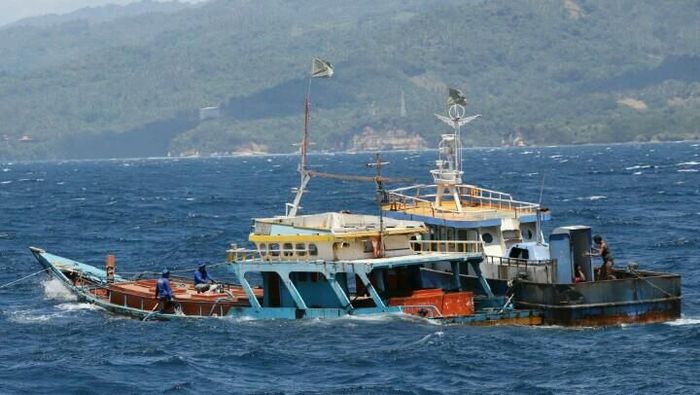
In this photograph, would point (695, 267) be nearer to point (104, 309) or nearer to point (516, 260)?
point (516, 260)

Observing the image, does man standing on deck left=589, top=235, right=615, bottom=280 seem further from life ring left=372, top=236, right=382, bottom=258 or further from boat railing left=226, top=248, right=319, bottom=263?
boat railing left=226, top=248, right=319, bottom=263

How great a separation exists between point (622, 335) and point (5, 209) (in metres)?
93.0

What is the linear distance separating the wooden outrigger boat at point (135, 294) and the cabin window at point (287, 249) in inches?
115

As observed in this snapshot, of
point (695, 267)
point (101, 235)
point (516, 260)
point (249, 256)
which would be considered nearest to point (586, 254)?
point (516, 260)

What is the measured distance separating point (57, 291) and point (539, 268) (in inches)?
934

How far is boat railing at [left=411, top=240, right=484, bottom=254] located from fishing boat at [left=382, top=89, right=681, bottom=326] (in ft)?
1.26

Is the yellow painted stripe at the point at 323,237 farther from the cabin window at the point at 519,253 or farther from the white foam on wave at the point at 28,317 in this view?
the white foam on wave at the point at 28,317

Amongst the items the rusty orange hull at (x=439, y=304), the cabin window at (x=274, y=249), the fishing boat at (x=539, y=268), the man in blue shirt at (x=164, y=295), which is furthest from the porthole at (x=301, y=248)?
the man in blue shirt at (x=164, y=295)

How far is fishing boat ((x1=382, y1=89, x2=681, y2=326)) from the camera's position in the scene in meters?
52.5

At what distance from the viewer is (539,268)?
54.3 m

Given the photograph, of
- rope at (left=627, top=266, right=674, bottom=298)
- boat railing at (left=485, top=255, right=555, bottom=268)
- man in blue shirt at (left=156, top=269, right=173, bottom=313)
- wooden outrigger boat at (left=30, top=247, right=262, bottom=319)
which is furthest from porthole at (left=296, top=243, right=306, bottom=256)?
rope at (left=627, top=266, right=674, bottom=298)

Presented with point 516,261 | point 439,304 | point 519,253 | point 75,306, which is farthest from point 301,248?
point 75,306

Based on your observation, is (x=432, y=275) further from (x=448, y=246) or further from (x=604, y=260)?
(x=604, y=260)

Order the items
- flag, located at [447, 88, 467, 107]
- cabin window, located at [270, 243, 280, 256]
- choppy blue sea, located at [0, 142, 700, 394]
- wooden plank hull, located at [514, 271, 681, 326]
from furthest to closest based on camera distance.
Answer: flag, located at [447, 88, 467, 107] < cabin window, located at [270, 243, 280, 256] < wooden plank hull, located at [514, 271, 681, 326] < choppy blue sea, located at [0, 142, 700, 394]
